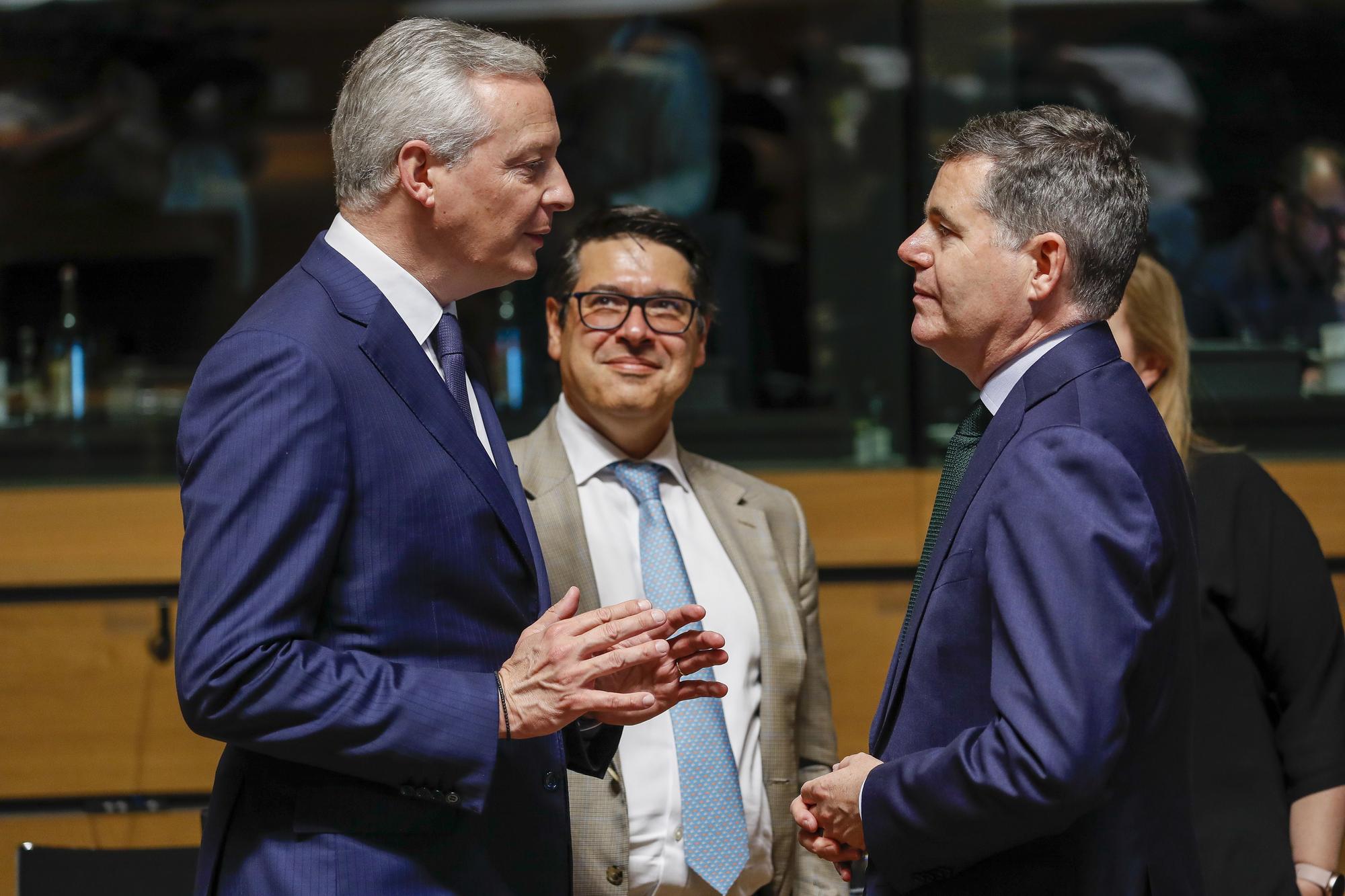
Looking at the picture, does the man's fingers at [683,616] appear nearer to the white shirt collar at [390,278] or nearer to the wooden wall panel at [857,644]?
the white shirt collar at [390,278]

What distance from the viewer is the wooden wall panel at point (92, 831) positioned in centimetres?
326

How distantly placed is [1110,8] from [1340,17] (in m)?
0.68

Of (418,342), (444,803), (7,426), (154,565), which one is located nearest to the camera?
(444,803)

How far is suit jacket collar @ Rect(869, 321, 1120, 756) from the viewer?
1590mm

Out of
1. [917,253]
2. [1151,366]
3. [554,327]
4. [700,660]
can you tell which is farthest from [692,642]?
[1151,366]

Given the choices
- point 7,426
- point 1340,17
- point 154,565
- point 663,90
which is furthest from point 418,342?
point 1340,17

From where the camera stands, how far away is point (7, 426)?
368 centimetres

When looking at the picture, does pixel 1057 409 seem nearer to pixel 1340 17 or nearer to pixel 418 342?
pixel 418 342

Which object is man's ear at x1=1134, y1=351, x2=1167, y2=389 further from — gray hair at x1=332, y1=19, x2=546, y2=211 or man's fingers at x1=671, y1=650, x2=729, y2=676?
gray hair at x1=332, y1=19, x2=546, y2=211

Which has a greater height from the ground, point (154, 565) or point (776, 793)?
point (154, 565)

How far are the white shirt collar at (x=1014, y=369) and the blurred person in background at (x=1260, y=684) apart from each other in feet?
2.72

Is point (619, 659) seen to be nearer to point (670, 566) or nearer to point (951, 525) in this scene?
point (951, 525)

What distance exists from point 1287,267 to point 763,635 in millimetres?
2505

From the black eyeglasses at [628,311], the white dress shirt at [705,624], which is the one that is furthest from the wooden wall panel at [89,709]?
the black eyeglasses at [628,311]
